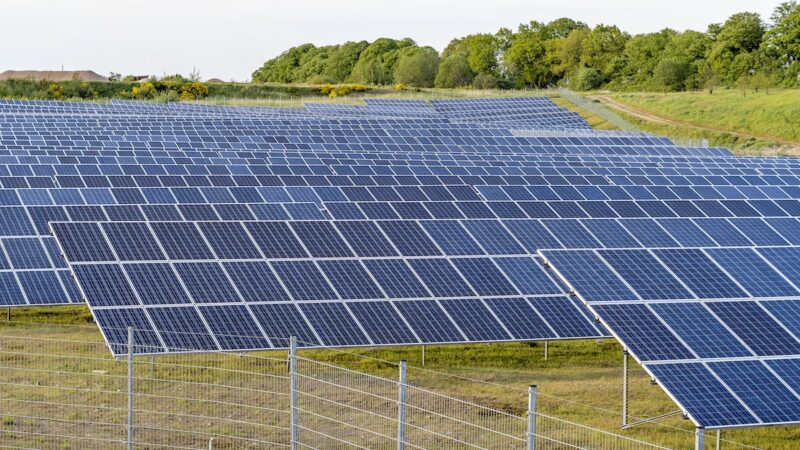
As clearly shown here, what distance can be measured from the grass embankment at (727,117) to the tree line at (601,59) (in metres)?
6.34

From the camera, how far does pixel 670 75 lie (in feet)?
420

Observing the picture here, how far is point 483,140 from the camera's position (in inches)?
2751

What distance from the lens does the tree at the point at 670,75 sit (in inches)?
5049

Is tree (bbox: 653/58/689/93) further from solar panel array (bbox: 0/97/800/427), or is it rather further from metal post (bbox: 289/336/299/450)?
metal post (bbox: 289/336/299/450)

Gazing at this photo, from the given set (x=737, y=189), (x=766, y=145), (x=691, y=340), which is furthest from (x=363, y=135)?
(x=691, y=340)

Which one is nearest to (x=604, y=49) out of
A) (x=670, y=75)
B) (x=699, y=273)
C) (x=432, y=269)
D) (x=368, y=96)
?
(x=670, y=75)

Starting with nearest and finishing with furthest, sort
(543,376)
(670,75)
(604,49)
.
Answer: (543,376)
(670,75)
(604,49)

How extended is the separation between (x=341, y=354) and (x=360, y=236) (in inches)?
139

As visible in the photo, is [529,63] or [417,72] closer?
[417,72]

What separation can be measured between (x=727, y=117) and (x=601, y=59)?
1985 inches

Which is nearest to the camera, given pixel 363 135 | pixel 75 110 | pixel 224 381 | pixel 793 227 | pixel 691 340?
pixel 691 340

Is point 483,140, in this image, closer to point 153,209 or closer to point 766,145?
point 766,145

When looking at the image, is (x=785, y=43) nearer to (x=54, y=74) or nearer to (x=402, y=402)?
(x=54, y=74)

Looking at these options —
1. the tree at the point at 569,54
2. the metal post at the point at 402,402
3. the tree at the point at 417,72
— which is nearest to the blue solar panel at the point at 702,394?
the metal post at the point at 402,402
